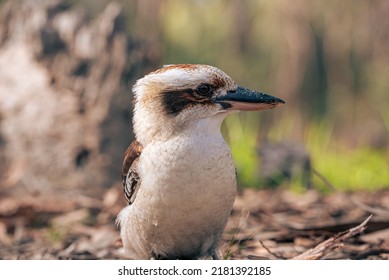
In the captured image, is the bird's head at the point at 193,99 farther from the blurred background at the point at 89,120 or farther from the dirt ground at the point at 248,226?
the blurred background at the point at 89,120

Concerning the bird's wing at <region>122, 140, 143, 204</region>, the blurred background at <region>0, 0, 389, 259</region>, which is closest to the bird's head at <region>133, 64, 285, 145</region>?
the bird's wing at <region>122, 140, 143, 204</region>

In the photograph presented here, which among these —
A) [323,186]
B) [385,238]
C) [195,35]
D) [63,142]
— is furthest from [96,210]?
[195,35]

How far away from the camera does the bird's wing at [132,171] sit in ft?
12.3

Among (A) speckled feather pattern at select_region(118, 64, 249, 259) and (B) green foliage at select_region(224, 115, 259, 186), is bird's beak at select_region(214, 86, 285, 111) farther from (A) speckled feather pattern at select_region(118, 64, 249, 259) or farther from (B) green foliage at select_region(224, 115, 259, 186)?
(B) green foliage at select_region(224, 115, 259, 186)

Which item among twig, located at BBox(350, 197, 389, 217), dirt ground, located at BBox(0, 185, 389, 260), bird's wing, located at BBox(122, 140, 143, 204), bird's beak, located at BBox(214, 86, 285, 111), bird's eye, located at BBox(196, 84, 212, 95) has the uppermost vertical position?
bird's eye, located at BBox(196, 84, 212, 95)

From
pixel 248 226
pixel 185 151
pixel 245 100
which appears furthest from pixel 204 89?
pixel 248 226

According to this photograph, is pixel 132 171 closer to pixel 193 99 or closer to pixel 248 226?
pixel 193 99

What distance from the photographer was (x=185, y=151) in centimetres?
345

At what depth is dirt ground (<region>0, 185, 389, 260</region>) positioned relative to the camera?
429 centimetres

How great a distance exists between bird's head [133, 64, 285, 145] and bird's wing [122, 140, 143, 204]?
0.67 ft

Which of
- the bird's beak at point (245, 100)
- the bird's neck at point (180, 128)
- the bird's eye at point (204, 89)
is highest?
the bird's eye at point (204, 89)

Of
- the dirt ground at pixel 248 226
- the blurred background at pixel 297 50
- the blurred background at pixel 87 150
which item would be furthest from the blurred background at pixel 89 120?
the blurred background at pixel 297 50
